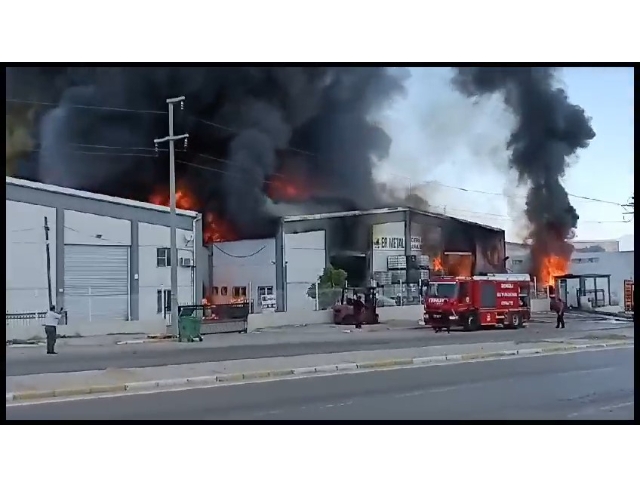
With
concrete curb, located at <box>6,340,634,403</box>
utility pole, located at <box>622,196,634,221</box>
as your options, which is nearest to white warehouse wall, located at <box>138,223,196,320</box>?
concrete curb, located at <box>6,340,634,403</box>

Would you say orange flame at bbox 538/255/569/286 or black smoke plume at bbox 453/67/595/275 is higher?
black smoke plume at bbox 453/67/595/275

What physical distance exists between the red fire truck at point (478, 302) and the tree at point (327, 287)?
128 cm

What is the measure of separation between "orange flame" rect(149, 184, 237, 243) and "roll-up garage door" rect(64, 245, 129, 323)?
2.64 feet

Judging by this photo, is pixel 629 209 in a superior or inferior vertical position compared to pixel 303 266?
superior

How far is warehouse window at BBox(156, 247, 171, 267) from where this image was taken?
1023 cm

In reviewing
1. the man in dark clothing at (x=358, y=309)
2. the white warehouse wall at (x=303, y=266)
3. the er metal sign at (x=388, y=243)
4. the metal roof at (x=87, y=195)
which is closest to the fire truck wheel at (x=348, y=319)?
the man in dark clothing at (x=358, y=309)

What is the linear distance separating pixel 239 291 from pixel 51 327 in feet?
7.94

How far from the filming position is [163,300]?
1022cm

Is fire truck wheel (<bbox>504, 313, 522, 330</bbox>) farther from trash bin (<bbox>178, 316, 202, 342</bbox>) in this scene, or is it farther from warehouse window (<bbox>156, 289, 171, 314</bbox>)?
warehouse window (<bbox>156, 289, 171, 314</bbox>)

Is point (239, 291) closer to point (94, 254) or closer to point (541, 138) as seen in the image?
point (94, 254)

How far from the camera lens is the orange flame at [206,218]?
33.2 ft

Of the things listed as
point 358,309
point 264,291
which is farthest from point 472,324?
point 264,291

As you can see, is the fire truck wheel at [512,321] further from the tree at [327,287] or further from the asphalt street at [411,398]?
the tree at [327,287]

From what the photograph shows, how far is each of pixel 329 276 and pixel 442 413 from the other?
2.33 metres
